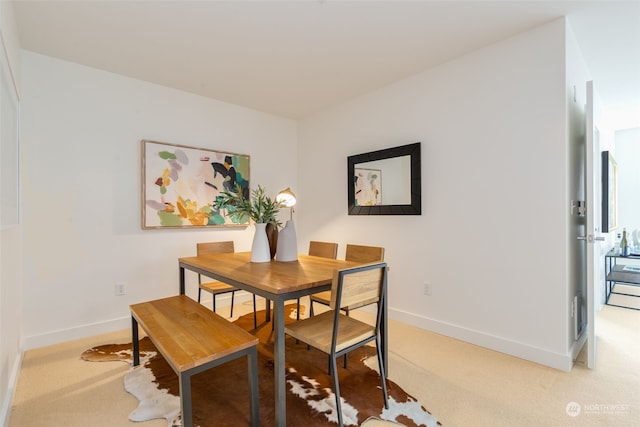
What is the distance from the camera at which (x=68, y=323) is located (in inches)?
107

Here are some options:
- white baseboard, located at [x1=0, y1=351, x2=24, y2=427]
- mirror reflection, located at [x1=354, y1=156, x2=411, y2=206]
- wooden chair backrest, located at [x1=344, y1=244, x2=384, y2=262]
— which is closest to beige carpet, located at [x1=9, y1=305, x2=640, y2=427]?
white baseboard, located at [x1=0, y1=351, x2=24, y2=427]

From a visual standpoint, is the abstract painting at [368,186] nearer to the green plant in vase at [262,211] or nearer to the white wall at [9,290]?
the green plant in vase at [262,211]

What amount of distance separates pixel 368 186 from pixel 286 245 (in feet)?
4.70

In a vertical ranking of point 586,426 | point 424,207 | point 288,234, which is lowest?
point 586,426

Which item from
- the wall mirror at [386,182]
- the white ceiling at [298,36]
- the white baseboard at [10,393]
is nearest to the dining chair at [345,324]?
the wall mirror at [386,182]

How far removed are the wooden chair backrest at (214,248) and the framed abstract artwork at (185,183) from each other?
505mm

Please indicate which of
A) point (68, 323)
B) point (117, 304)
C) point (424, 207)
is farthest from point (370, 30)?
point (68, 323)

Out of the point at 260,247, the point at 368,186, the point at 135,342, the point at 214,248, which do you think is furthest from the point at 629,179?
the point at 135,342

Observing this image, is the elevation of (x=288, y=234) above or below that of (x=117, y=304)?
above

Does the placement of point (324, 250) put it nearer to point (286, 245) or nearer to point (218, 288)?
point (286, 245)

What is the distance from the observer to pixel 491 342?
Answer: 2.49 metres

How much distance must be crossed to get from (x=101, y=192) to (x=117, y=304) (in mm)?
1089

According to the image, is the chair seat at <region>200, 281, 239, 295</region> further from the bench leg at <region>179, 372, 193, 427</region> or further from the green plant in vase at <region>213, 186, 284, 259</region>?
the bench leg at <region>179, 372, 193, 427</region>

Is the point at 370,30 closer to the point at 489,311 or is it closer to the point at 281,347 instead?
the point at 281,347
